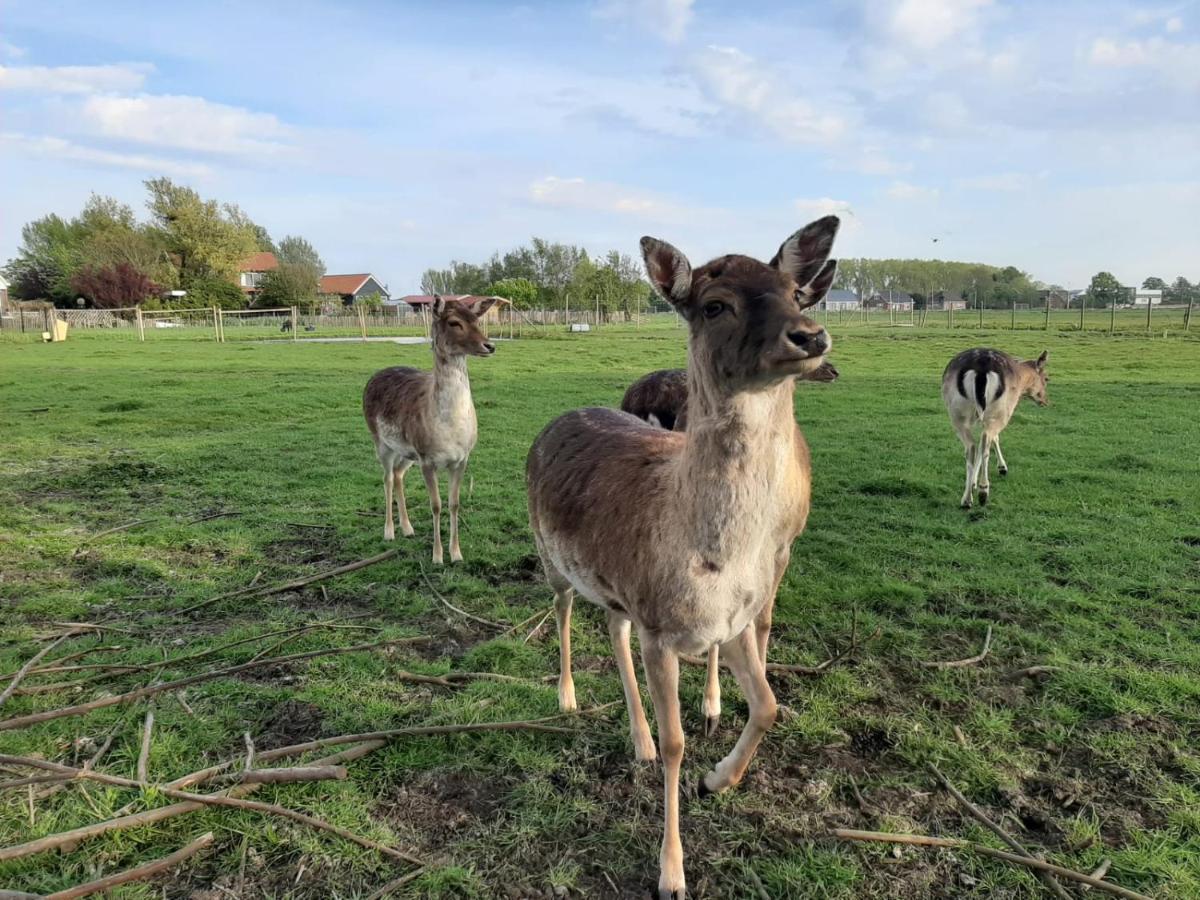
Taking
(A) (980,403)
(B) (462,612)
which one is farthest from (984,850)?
(A) (980,403)

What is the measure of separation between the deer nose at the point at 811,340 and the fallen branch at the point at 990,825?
2.31 metres

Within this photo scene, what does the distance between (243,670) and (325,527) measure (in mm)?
3066

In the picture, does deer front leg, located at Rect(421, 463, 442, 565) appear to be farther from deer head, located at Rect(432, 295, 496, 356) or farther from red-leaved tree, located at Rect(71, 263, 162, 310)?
red-leaved tree, located at Rect(71, 263, 162, 310)

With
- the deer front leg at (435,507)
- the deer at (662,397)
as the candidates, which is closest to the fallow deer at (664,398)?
the deer at (662,397)

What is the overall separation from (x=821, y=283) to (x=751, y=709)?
189cm

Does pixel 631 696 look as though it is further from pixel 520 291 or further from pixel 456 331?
pixel 520 291

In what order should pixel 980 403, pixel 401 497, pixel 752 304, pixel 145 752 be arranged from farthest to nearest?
pixel 980 403 → pixel 401 497 → pixel 145 752 → pixel 752 304

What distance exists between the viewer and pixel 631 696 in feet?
Result: 12.4

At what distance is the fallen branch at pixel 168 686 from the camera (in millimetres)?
3693

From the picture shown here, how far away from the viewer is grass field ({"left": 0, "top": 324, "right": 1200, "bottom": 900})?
2992mm

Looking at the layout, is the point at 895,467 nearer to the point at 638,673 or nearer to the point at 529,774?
the point at 638,673

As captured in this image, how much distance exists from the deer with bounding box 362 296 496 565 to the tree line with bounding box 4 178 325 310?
197 feet

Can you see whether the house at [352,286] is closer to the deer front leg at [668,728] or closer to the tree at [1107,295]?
the tree at [1107,295]

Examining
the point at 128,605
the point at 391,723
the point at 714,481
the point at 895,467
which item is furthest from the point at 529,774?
the point at 895,467
